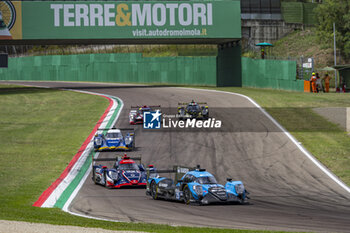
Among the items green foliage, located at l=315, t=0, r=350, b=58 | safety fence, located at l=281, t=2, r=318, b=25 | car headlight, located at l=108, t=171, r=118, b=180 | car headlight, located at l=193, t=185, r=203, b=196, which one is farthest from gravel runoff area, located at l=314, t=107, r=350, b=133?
safety fence, located at l=281, t=2, r=318, b=25

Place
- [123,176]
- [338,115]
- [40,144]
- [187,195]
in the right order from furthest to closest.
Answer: [338,115] → [40,144] → [123,176] → [187,195]

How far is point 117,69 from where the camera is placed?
229 feet

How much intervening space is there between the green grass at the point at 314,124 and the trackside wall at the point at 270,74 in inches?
179

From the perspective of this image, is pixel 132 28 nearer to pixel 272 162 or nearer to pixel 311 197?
pixel 272 162

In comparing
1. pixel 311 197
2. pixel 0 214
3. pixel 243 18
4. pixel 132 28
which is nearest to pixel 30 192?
pixel 0 214

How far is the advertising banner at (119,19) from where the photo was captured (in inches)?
1945

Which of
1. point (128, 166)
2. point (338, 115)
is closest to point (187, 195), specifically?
point (128, 166)

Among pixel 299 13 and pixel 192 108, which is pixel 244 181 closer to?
pixel 192 108

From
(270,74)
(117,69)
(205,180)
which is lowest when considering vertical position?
(205,180)

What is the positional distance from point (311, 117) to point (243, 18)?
34.7 metres

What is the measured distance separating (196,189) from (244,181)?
207 inches

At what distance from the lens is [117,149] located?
27750mm

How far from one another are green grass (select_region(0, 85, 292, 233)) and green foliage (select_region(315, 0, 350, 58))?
104ft

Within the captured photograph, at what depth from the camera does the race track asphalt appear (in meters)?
15.2
